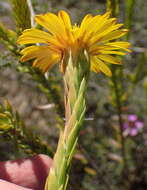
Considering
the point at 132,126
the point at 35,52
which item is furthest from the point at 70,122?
the point at 132,126

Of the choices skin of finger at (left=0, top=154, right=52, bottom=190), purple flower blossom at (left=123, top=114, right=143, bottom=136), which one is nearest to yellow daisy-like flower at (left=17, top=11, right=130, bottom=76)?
skin of finger at (left=0, top=154, right=52, bottom=190)

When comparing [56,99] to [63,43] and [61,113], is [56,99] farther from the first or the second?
[63,43]

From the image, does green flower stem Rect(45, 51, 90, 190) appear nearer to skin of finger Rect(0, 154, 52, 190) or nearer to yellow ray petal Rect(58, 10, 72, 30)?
yellow ray petal Rect(58, 10, 72, 30)

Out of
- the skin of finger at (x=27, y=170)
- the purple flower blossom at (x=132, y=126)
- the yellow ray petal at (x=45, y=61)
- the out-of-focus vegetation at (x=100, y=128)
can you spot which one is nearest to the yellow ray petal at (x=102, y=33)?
the yellow ray petal at (x=45, y=61)

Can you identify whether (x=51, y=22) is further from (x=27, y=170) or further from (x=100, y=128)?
(x=100, y=128)

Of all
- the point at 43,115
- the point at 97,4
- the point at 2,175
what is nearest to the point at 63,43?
the point at 2,175

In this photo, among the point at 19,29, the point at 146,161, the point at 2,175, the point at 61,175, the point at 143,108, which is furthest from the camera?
the point at 143,108

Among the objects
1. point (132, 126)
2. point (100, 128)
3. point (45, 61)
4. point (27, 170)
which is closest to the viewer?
point (45, 61)
